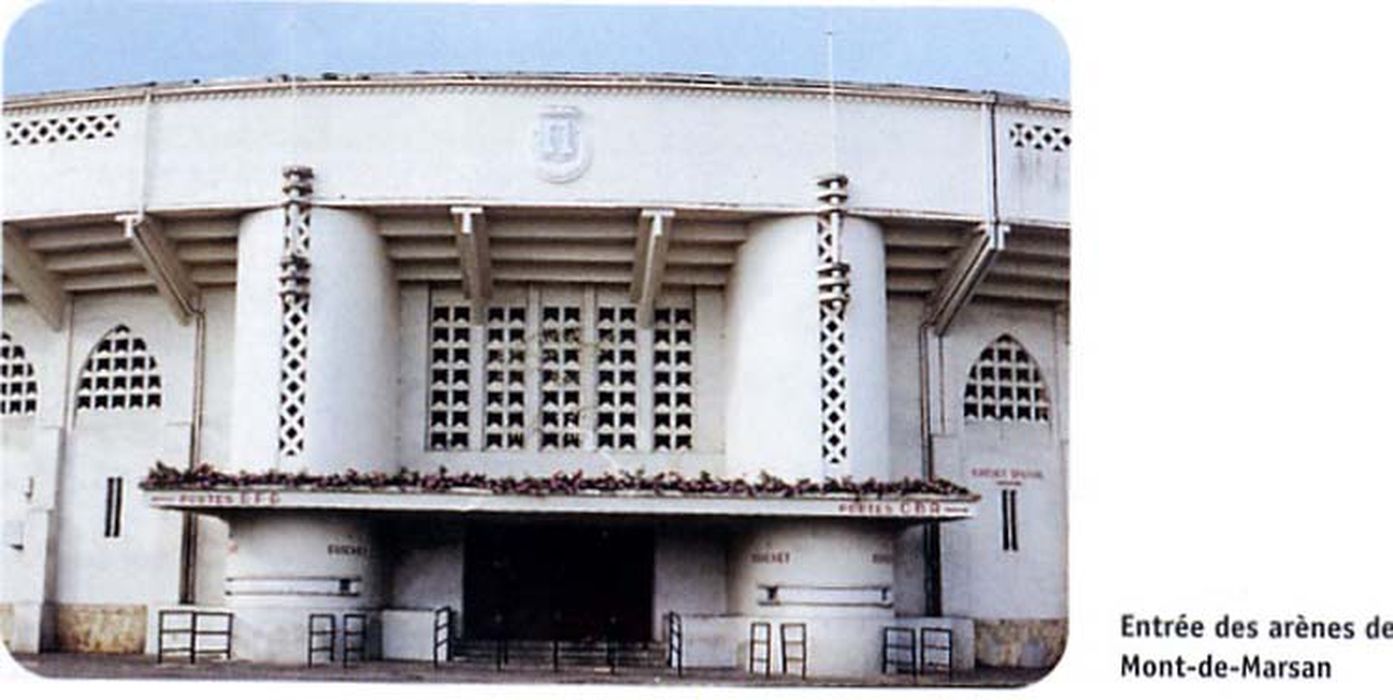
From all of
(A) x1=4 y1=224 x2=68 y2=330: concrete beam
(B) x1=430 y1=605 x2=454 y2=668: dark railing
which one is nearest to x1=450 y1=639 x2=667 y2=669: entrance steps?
(B) x1=430 y1=605 x2=454 y2=668: dark railing

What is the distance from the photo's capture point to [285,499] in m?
9.08

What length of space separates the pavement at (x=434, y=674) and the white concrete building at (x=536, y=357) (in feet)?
1.98

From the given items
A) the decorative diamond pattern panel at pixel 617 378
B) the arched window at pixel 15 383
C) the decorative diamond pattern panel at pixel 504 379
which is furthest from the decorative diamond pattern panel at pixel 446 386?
the arched window at pixel 15 383

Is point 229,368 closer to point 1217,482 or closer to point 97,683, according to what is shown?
point 97,683

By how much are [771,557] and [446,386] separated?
2.03 meters

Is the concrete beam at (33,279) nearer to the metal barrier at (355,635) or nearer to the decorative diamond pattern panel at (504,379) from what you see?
the metal barrier at (355,635)

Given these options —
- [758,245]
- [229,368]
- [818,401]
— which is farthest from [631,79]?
[229,368]

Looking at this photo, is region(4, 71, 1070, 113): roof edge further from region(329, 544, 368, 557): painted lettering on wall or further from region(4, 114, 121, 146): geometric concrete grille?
region(329, 544, 368, 557): painted lettering on wall

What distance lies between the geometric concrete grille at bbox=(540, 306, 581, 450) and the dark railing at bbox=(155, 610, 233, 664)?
6.41 ft

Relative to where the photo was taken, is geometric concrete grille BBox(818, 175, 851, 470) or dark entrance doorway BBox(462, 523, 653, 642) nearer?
geometric concrete grille BBox(818, 175, 851, 470)

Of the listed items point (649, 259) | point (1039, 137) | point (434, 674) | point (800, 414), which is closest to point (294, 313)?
point (649, 259)

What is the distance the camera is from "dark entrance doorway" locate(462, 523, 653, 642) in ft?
32.4

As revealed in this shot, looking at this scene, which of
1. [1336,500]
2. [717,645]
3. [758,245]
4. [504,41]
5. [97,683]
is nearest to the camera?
[1336,500]

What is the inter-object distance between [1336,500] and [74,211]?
599 centimetres
